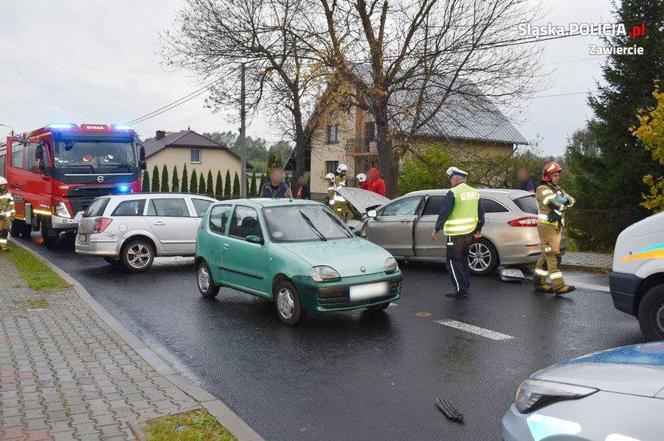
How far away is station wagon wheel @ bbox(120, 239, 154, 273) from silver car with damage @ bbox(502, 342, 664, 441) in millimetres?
11184

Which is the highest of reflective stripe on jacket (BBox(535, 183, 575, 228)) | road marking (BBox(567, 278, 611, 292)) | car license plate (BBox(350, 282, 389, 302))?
reflective stripe on jacket (BBox(535, 183, 575, 228))

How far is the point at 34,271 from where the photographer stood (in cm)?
1275

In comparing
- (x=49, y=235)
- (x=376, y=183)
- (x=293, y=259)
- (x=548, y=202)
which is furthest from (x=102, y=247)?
(x=548, y=202)

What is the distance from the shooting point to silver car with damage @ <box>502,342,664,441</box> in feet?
8.04

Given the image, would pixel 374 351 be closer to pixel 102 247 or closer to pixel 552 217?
pixel 552 217

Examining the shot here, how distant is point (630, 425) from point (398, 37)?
1863 cm

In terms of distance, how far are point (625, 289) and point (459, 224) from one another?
3.14 meters

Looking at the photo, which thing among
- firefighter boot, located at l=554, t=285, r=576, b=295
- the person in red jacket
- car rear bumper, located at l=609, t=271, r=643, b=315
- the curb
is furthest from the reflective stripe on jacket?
the person in red jacket

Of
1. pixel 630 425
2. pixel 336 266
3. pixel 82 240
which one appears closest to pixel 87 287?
pixel 82 240

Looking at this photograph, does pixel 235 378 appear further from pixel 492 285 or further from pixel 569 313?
pixel 492 285

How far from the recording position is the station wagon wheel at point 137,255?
1317 cm

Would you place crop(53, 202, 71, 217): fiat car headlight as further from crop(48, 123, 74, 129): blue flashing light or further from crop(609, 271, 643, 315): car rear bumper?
crop(609, 271, 643, 315): car rear bumper

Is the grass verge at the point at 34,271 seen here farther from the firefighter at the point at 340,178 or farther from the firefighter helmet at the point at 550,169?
the firefighter helmet at the point at 550,169

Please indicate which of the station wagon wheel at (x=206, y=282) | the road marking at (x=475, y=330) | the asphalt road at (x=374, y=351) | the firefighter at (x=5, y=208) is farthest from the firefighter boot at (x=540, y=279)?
the firefighter at (x=5, y=208)
